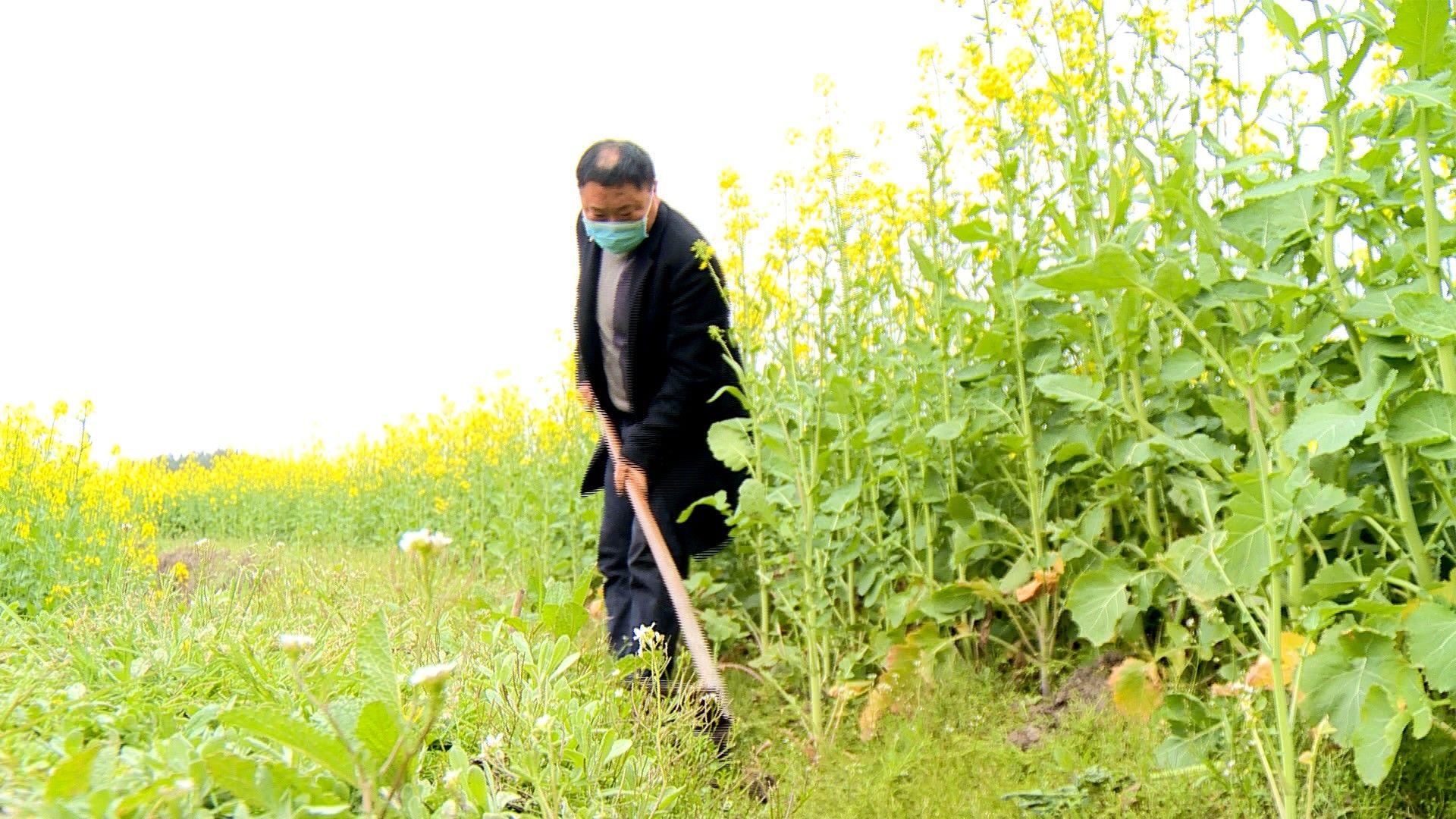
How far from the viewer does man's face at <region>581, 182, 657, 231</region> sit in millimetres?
4121

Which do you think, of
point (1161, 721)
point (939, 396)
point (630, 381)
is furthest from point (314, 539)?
point (1161, 721)

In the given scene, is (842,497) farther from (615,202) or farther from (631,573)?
(615,202)

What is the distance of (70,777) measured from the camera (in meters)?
1.41

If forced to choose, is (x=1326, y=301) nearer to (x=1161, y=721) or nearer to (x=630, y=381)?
(x=1161, y=721)

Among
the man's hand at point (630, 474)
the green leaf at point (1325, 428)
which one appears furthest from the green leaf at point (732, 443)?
the green leaf at point (1325, 428)

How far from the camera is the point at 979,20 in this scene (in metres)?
3.89

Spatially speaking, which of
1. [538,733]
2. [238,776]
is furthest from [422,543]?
[538,733]

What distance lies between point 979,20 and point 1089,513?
5.30 ft

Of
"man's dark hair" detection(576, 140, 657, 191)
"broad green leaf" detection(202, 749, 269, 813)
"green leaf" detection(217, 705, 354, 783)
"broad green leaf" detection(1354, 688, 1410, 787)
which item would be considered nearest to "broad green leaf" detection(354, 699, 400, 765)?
"green leaf" detection(217, 705, 354, 783)

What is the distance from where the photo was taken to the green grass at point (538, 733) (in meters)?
1.96

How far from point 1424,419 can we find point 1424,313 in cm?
24

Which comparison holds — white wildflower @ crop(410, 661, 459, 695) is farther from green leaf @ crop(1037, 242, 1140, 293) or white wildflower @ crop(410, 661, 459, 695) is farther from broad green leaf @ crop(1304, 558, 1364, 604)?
broad green leaf @ crop(1304, 558, 1364, 604)

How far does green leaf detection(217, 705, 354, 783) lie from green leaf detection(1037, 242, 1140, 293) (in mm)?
1775

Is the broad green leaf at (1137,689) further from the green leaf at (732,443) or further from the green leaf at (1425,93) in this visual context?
the green leaf at (1425,93)
